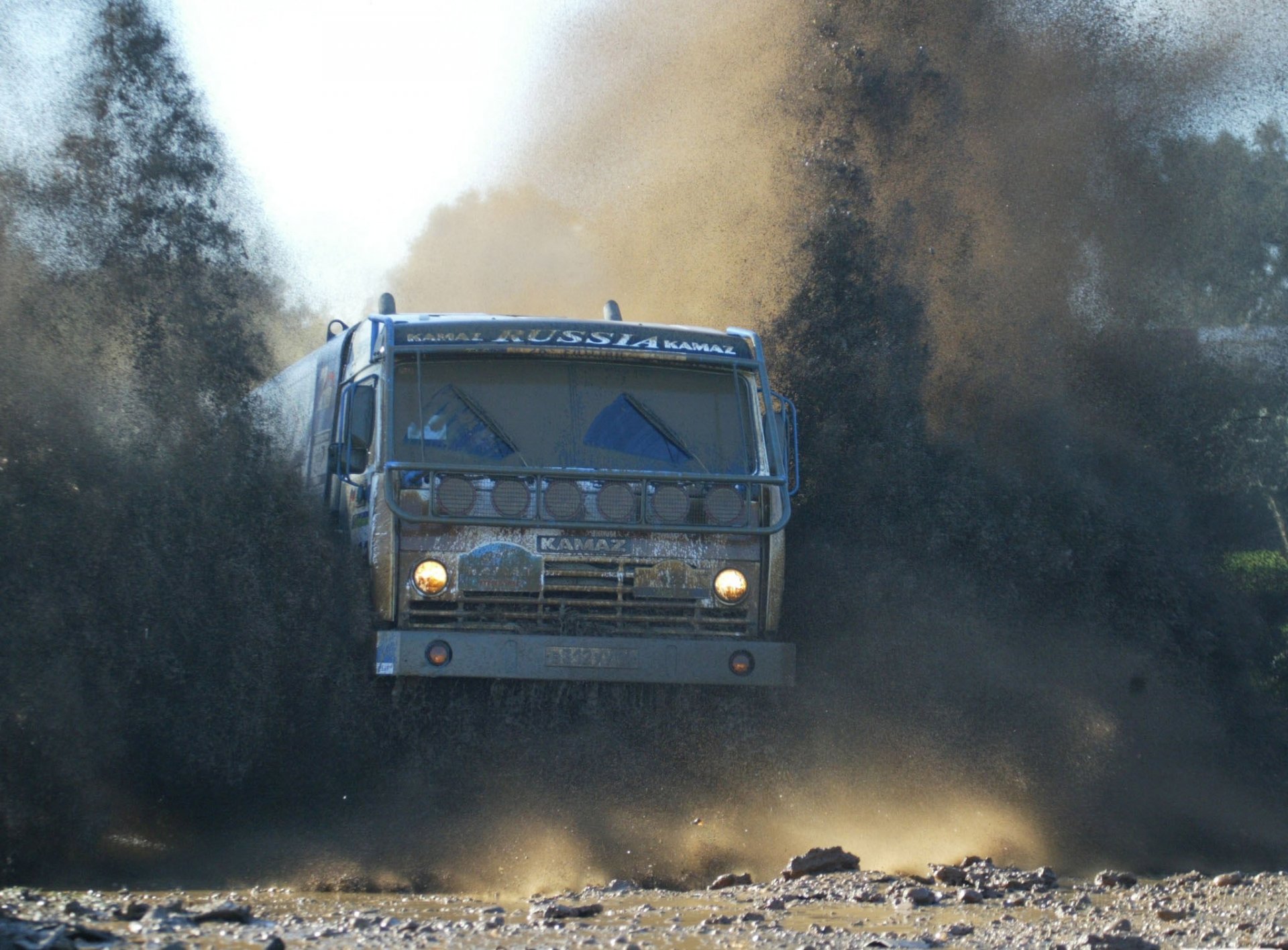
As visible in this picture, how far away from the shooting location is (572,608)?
8289 mm

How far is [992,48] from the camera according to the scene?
1370 centimetres

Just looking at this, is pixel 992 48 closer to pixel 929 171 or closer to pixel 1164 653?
pixel 929 171

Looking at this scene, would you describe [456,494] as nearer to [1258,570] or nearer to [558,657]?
[558,657]

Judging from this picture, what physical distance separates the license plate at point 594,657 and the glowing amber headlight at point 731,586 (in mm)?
673

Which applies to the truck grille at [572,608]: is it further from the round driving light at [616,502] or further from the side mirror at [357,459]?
the side mirror at [357,459]

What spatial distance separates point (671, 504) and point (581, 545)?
55 cm

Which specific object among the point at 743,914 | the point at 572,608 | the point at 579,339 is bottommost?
the point at 743,914

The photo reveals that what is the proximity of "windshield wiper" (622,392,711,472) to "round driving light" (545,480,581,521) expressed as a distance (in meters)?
0.74

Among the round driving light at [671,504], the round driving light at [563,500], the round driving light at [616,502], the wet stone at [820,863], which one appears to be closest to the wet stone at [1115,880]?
the wet stone at [820,863]

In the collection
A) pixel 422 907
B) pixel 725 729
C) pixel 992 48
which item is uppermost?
pixel 992 48

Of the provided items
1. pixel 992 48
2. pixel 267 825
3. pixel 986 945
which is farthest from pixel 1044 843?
pixel 992 48

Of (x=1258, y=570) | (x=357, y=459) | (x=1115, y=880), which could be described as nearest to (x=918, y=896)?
→ (x=1115, y=880)

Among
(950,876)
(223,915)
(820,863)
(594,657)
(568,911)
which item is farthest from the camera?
(594,657)

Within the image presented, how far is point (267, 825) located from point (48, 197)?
17.2 feet
